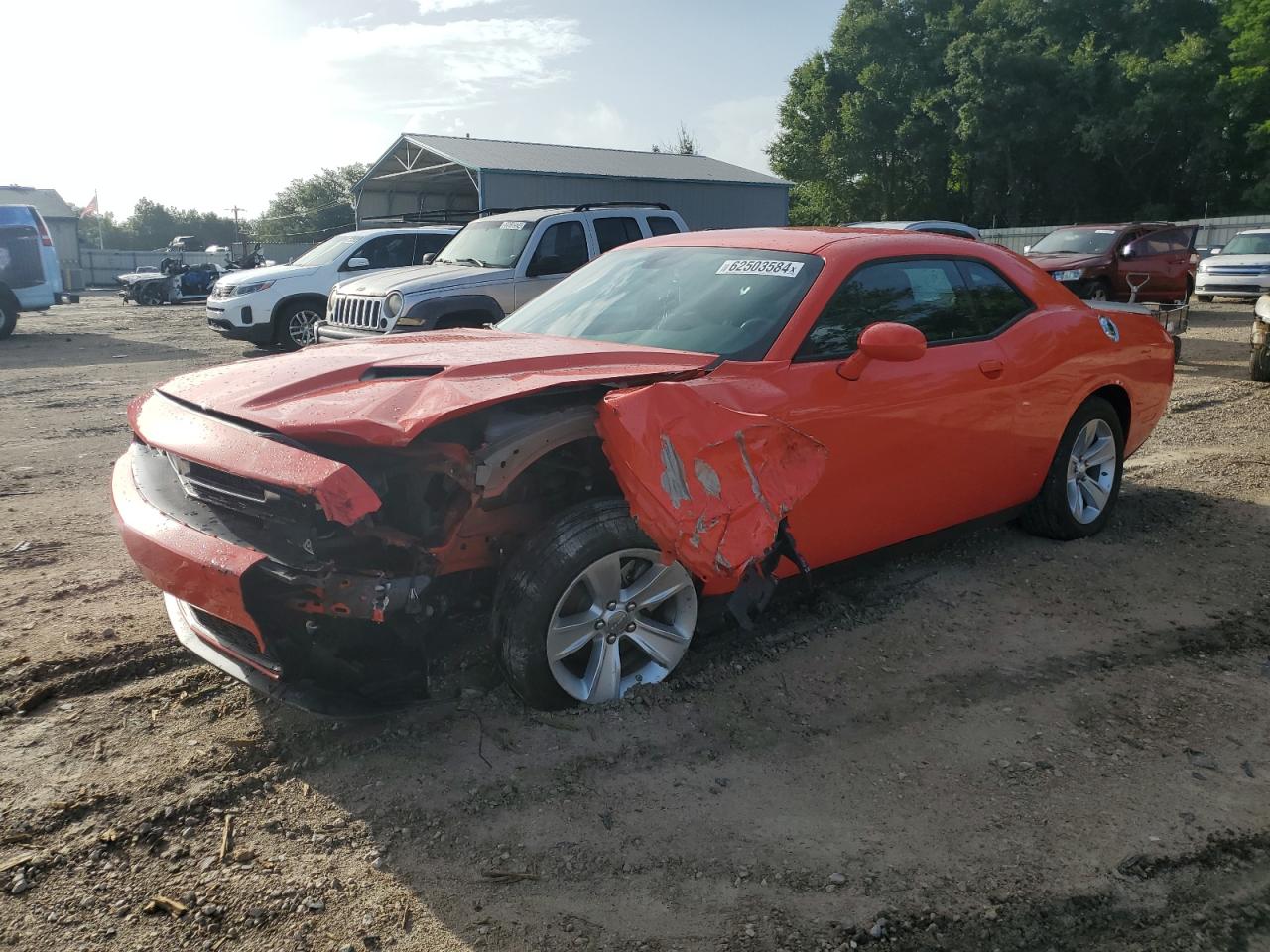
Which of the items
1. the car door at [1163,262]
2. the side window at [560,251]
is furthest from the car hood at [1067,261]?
the side window at [560,251]

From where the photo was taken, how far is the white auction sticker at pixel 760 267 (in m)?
3.97

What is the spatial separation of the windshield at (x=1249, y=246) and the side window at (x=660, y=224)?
50.2 feet

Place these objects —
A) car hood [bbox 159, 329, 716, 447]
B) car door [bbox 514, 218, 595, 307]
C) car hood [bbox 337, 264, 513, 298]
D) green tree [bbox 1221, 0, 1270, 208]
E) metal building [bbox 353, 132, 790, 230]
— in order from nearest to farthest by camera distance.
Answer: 1. car hood [bbox 159, 329, 716, 447]
2. car hood [bbox 337, 264, 513, 298]
3. car door [bbox 514, 218, 595, 307]
4. metal building [bbox 353, 132, 790, 230]
5. green tree [bbox 1221, 0, 1270, 208]

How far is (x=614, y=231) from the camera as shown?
11.0m

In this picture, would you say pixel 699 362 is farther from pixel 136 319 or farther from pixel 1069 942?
pixel 136 319

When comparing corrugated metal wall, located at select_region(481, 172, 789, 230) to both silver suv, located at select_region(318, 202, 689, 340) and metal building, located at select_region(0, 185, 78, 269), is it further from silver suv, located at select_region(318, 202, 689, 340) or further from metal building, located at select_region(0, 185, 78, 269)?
metal building, located at select_region(0, 185, 78, 269)

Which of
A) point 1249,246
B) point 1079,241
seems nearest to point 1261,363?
point 1079,241

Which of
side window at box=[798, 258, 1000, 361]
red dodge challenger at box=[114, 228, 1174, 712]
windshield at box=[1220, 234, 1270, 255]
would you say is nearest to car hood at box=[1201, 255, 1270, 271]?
windshield at box=[1220, 234, 1270, 255]

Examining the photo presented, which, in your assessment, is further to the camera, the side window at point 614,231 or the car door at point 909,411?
the side window at point 614,231

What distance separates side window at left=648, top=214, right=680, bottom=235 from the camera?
11.2 m

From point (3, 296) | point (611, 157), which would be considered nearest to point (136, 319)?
point (3, 296)

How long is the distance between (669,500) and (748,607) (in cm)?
79

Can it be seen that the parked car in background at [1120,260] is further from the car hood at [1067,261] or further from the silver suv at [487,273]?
the silver suv at [487,273]

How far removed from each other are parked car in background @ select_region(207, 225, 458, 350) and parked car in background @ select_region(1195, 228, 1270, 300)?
1619 centimetres
